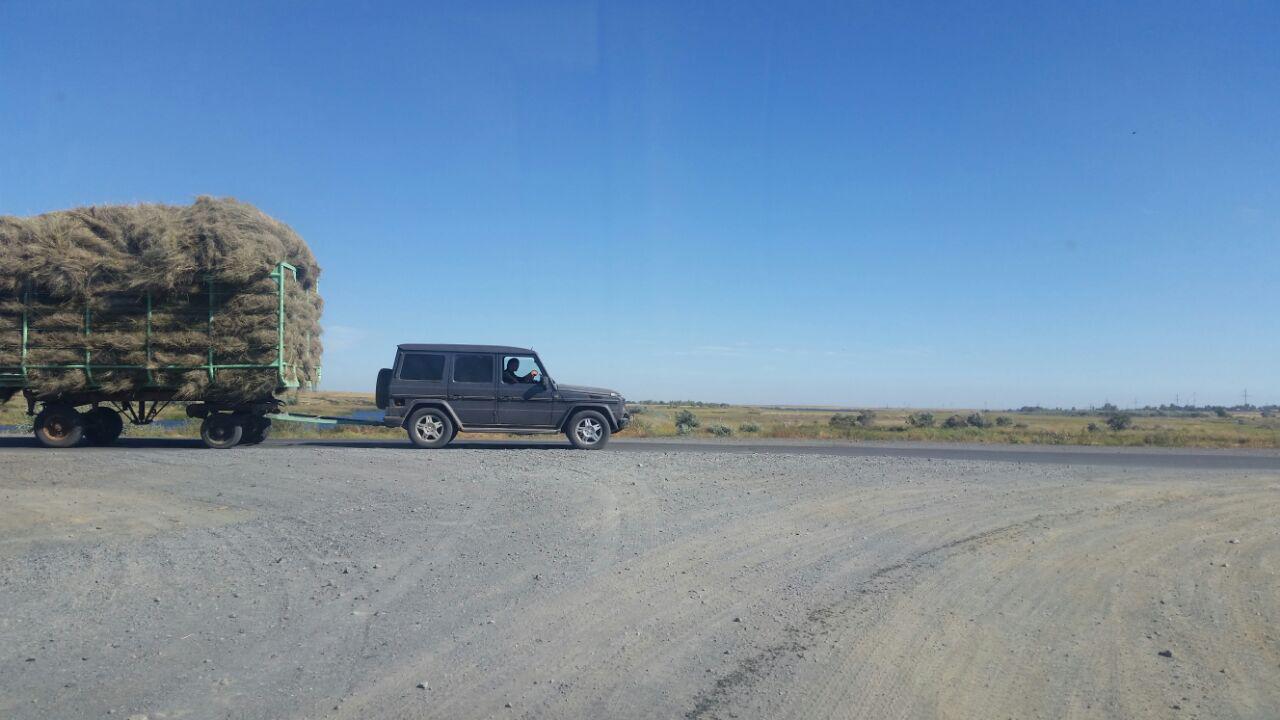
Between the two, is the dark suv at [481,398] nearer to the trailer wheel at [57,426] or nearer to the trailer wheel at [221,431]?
the trailer wheel at [221,431]

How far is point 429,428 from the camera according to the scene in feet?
60.4

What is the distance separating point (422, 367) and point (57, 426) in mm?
7190

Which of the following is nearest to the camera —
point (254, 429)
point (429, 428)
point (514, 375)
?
point (429, 428)

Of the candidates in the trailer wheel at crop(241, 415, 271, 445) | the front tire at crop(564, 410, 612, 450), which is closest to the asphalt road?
the trailer wheel at crop(241, 415, 271, 445)

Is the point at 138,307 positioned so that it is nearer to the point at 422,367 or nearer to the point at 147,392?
the point at 147,392

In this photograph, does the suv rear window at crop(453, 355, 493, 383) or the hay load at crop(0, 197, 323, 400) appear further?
the suv rear window at crop(453, 355, 493, 383)

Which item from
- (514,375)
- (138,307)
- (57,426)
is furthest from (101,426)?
(514,375)

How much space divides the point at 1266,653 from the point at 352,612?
6.26 metres

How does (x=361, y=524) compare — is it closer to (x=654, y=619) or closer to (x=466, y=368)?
(x=654, y=619)

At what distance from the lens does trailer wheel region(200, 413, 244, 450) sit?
18.0 metres

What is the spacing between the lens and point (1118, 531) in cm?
1029

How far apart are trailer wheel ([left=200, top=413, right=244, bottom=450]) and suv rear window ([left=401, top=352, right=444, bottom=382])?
3.46m

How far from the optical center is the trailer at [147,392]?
17.3 meters

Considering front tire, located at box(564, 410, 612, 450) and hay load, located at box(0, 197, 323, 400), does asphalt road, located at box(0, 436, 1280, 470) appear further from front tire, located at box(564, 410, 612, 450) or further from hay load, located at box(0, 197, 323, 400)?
hay load, located at box(0, 197, 323, 400)
